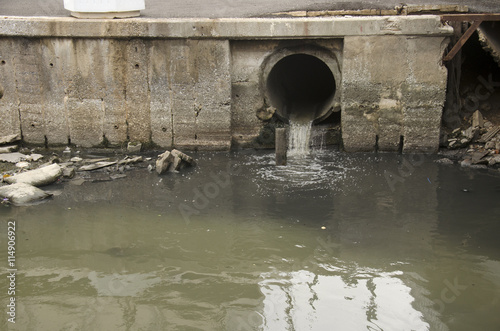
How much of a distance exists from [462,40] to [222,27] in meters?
4.82

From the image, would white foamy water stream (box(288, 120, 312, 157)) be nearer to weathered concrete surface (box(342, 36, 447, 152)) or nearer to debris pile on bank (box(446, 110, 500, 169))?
weathered concrete surface (box(342, 36, 447, 152))

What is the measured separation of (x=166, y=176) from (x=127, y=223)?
7.13 ft

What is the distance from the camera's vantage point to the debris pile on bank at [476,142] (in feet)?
34.6

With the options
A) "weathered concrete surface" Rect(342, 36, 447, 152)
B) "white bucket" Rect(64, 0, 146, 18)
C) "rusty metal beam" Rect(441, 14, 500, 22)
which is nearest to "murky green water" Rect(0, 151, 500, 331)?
"weathered concrete surface" Rect(342, 36, 447, 152)

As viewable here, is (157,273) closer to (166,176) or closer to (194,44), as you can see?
(166,176)

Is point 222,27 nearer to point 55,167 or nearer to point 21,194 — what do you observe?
point 55,167

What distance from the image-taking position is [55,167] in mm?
10133

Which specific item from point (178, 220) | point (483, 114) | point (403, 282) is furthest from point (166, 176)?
point (483, 114)

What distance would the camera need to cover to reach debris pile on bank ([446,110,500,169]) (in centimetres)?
1054

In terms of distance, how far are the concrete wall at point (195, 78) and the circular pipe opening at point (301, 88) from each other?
0.81 meters

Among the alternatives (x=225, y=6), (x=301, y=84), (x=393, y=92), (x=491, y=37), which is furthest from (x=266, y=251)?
(x=301, y=84)

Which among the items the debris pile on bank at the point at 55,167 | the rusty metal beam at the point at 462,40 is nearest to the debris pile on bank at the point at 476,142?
the rusty metal beam at the point at 462,40

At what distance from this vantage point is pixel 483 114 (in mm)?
11609

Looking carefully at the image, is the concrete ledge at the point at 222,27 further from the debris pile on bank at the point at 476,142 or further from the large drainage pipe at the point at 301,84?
the debris pile on bank at the point at 476,142
